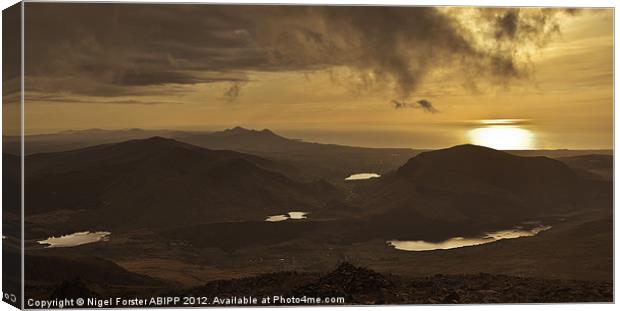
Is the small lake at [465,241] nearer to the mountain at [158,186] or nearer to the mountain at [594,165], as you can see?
the mountain at [594,165]

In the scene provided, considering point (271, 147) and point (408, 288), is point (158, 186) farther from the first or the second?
point (408, 288)

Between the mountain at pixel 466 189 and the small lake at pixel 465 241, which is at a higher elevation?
the mountain at pixel 466 189

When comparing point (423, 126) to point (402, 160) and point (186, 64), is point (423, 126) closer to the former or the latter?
point (402, 160)

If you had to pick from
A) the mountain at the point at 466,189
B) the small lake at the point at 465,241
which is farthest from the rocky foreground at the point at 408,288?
the mountain at the point at 466,189

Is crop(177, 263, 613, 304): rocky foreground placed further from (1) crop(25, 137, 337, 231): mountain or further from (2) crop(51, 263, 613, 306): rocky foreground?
(1) crop(25, 137, 337, 231): mountain

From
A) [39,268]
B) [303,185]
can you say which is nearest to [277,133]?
[303,185]

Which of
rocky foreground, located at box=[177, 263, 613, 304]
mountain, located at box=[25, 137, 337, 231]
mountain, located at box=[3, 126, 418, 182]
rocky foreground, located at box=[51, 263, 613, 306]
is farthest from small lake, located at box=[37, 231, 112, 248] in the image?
rocky foreground, located at box=[177, 263, 613, 304]

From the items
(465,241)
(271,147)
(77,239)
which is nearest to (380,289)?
(465,241)
